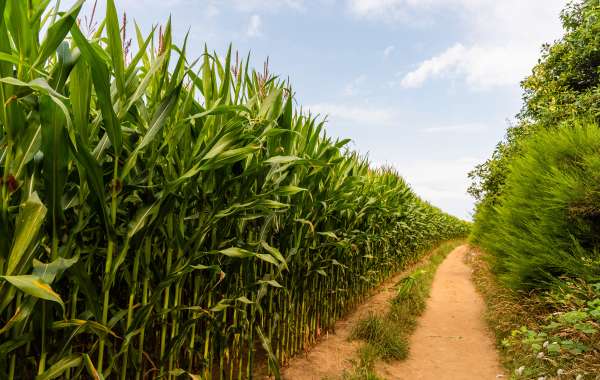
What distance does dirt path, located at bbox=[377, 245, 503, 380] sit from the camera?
3.67 metres

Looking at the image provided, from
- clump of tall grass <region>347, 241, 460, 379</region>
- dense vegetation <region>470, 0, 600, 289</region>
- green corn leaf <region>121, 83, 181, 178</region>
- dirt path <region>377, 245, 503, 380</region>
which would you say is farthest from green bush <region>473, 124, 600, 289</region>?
green corn leaf <region>121, 83, 181, 178</region>

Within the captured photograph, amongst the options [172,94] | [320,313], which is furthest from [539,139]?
[172,94]

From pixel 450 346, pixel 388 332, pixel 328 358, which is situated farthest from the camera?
pixel 450 346

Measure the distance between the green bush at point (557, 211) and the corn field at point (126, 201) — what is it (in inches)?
96.9

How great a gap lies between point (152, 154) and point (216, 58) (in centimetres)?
93

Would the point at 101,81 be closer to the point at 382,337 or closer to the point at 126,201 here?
the point at 126,201

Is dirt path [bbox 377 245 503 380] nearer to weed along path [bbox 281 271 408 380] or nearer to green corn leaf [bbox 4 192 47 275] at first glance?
weed along path [bbox 281 271 408 380]

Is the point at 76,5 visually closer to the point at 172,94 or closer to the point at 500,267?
the point at 172,94

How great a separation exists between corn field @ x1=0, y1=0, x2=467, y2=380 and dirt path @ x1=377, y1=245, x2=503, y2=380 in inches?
57.5

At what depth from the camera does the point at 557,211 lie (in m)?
3.89

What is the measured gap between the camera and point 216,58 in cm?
229

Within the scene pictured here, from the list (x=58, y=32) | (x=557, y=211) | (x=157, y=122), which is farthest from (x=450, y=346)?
(x=58, y=32)

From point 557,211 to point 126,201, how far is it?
4.07 m

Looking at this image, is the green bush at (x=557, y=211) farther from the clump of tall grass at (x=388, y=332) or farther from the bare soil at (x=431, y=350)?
the clump of tall grass at (x=388, y=332)
